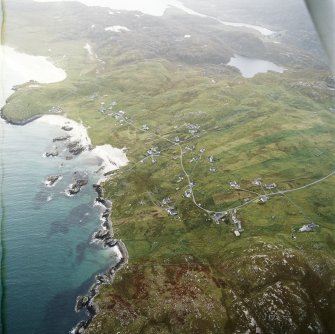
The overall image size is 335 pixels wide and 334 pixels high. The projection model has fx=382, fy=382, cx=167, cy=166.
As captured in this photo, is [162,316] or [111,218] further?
[111,218]

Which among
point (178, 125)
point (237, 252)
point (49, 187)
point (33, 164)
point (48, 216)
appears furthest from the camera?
point (178, 125)

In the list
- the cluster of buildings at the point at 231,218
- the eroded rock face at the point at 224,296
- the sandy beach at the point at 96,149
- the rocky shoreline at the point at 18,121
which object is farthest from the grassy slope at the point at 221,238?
the sandy beach at the point at 96,149

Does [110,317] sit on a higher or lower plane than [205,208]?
higher

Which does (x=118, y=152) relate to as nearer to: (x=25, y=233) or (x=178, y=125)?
(x=178, y=125)

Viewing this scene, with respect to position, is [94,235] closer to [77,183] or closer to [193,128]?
[77,183]

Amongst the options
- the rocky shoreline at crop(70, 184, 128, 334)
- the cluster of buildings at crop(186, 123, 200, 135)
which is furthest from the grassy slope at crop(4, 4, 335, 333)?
the cluster of buildings at crop(186, 123, 200, 135)

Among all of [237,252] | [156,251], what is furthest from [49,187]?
[237,252]

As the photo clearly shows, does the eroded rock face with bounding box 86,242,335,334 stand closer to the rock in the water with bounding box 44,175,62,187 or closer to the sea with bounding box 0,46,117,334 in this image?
the sea with bounding box 0,46,117,334
